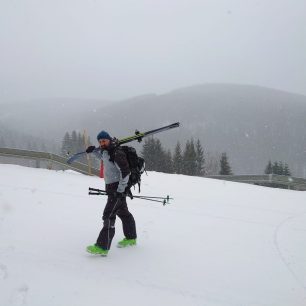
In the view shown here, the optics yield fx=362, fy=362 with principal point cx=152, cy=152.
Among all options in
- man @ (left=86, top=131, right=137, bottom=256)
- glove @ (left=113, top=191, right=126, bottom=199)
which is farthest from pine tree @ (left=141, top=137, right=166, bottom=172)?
glove @ (left=113, top=191, right=126, bottom=199)

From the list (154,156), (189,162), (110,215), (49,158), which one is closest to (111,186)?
(110,215)

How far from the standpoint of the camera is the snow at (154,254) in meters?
4.74

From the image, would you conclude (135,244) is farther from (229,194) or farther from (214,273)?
(229,194)

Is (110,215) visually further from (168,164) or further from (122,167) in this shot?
(168,164)

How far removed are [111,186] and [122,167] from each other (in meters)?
0.52

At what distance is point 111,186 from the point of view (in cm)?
625

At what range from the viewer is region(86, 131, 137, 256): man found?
595 cm

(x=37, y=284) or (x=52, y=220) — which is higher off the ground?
(x=52, y=220)

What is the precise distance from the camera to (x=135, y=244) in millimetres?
6711

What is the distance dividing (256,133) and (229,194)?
7644 inches

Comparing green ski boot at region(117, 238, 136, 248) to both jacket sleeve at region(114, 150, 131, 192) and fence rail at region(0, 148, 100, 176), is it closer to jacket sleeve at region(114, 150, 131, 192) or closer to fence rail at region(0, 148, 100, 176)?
jacket sleeve at region(114, 150, 131, 192)

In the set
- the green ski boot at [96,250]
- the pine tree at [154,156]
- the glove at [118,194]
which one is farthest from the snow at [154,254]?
the pine tree at [154,156]

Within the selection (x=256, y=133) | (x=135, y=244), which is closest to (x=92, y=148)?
(x=135, y=244)

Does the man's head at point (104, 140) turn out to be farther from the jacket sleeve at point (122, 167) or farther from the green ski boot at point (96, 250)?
the green ski boot at point (96, 250)
